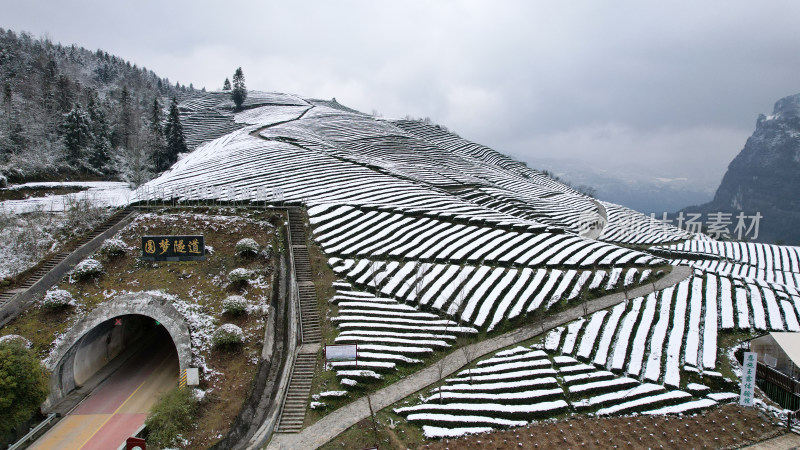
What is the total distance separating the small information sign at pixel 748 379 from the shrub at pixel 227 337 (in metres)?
23.6

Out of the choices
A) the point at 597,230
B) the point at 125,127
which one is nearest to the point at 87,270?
the point at 125,127

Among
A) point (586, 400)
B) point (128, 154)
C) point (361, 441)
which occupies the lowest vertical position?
point (361, 441)

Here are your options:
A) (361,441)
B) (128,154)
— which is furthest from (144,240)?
(128,154)

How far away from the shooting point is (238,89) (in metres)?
102

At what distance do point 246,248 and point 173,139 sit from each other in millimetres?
45964

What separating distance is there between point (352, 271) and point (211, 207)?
14057 millimetres

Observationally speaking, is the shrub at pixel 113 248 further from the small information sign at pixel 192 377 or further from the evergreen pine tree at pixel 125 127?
the evergreen pine tree at pixel 125 127

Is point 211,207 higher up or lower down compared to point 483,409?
higher up

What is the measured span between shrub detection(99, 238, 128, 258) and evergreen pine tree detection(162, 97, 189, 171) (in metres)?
38.6

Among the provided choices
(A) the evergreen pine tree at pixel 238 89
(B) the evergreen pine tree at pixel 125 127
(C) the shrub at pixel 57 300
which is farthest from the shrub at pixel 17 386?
(A) the evergreen pine tree at pixel 238 89

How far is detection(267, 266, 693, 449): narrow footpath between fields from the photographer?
16.3 meters

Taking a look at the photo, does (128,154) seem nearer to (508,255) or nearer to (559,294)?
(508,255)

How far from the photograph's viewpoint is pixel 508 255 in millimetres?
31188

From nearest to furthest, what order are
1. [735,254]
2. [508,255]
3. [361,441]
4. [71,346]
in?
1. [361,441]
2. [71,346]
3. [508,255]
4. [735,254]
